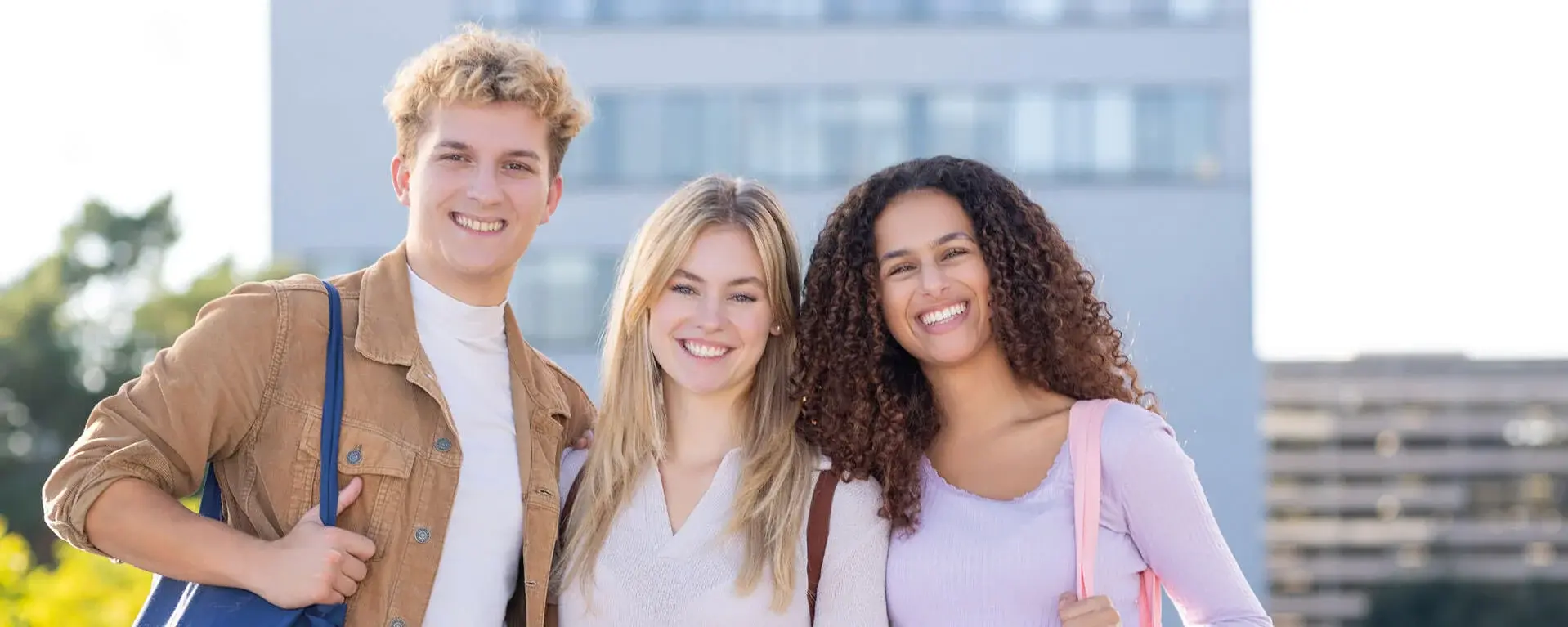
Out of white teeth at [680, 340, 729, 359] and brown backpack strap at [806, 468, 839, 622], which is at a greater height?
white teeth at [680, 340, 729, 359]

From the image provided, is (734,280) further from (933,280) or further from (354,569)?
(354,569)

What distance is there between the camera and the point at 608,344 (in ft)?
14.7

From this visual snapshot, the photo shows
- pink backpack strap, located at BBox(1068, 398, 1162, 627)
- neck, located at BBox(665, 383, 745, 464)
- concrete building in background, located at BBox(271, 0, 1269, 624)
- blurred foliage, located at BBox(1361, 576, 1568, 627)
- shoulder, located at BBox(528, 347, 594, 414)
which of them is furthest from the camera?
blurred foliage, located at BBox(1361, 576, 1568, 627)

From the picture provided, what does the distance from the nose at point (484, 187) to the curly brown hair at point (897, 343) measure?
85cm

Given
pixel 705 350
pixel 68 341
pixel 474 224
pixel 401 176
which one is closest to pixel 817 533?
pixel 705 350

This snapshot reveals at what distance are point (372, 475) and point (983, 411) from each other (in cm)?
154

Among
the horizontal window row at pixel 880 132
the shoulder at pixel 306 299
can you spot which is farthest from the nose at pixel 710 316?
the horizontal window row at pixel 880 132

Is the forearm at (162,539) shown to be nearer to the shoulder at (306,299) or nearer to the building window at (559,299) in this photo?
the shoulder at (306,299)

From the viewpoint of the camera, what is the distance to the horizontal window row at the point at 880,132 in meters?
27.7

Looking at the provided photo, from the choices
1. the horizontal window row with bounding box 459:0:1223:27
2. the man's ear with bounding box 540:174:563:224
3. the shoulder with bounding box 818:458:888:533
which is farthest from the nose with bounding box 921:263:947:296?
the horizontal window row with bounding box 459:0:1223:27

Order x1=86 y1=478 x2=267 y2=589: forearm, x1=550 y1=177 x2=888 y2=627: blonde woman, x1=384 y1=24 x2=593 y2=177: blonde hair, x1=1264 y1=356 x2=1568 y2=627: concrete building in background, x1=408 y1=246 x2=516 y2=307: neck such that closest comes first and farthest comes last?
x1=86 y1=478 x2=267 y2=589: forearm, x1=550 y1=177 x2=888 y2=627: blonde woman, x1=384 y1=24 x2=593 y2=177: blonde hair, x1=408 y1=246 x2=516 y2=307: neck, x1=1264 y1=356 x2=1568 y2=627: concrete building in background

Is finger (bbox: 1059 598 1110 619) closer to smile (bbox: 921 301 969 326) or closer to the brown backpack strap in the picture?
the brown backpack strap

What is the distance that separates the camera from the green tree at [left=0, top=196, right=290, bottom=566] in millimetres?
33000

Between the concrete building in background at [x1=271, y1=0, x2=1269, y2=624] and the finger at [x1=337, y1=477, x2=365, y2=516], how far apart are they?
23.6m
